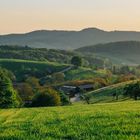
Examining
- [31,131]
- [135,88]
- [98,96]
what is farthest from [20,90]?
[31,131]

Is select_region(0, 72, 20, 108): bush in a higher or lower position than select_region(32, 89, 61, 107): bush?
higher

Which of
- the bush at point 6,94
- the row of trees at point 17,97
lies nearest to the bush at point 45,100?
the row of trees at point 17,97

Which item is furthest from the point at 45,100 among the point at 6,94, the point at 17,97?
the point at 6,94

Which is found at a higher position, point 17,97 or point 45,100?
point 17,97

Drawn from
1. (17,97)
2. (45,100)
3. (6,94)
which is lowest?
(45,100)

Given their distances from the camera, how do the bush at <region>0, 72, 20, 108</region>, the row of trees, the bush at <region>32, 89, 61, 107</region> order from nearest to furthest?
the bush at <region>0, 72, 20, 108</region> → the row of trees → the bush at <region>32, 89, 61, 107</region>

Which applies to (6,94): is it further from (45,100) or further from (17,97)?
(17,97)

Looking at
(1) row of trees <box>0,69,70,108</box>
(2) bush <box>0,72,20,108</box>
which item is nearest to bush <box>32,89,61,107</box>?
(1) row of trees <box>0,69,70,108</box>

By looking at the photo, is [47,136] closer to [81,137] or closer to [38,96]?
[81,137]

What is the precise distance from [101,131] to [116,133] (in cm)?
126

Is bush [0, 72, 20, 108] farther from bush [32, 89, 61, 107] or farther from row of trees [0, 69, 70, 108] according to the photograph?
bush [32, 89, 61, 107]

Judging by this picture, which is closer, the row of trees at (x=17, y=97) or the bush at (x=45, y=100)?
the row of trees at (x=17, y=97)

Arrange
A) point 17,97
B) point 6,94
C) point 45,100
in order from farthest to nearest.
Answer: point 17,97, point 45,100, point 6,94

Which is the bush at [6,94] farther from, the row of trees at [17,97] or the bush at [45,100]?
the bush at [45,100]
